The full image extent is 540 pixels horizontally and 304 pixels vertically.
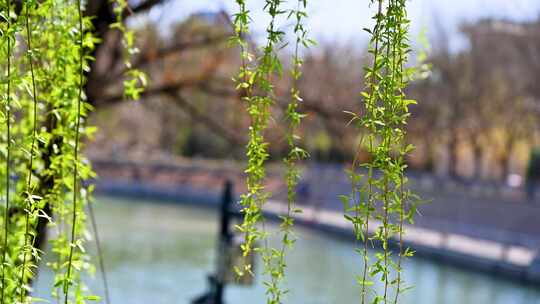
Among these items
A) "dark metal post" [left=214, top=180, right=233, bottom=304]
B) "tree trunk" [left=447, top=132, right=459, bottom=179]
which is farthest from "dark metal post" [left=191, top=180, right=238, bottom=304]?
"tree trunk" [left=447, top=132, right=459, bottom=179]

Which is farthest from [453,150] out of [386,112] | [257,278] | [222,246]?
[386,112]

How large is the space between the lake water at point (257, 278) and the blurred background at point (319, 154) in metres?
0.05

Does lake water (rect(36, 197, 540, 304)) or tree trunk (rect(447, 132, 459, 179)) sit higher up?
tree trunk (rect(447, 132, 459, 179))

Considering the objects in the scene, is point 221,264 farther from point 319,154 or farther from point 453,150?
point 319,154

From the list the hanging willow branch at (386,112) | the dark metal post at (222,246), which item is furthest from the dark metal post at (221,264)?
the hanging willow branch at (386,112)

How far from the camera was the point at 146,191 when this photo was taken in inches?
1221

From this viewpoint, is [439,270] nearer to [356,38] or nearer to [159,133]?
[356,38]

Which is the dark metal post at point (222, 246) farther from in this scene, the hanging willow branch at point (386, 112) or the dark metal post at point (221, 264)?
the hanging willow branch at point (386, 112)

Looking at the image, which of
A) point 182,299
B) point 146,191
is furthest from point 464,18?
point 182,299

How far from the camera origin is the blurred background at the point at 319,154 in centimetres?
731

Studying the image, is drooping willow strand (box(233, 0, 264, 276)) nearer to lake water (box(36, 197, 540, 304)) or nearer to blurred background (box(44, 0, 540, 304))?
blurred background (box(44, 0, 540, 304))

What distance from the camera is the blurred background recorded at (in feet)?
24.0

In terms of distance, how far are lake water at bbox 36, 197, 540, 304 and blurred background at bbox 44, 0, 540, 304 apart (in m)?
0.05

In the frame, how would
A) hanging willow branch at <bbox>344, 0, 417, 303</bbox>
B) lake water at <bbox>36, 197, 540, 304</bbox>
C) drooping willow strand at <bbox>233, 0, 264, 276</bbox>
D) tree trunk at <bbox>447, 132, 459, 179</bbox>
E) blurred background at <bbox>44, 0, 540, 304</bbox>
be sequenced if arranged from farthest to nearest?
1. tree trunk at <bbox>447, 132, 459, 179</bbox>
2. lake water at <bbox>36, 197, 540, 304</bbox>
3. blurred background at <bbox>44, 0, 540, 304</bbox>
4. drooping willow strand at <bbox>233, 0, 264, 276</bbox>
5. hanging willow branch at <bbox>344, 0, 417, 303</bbox>
